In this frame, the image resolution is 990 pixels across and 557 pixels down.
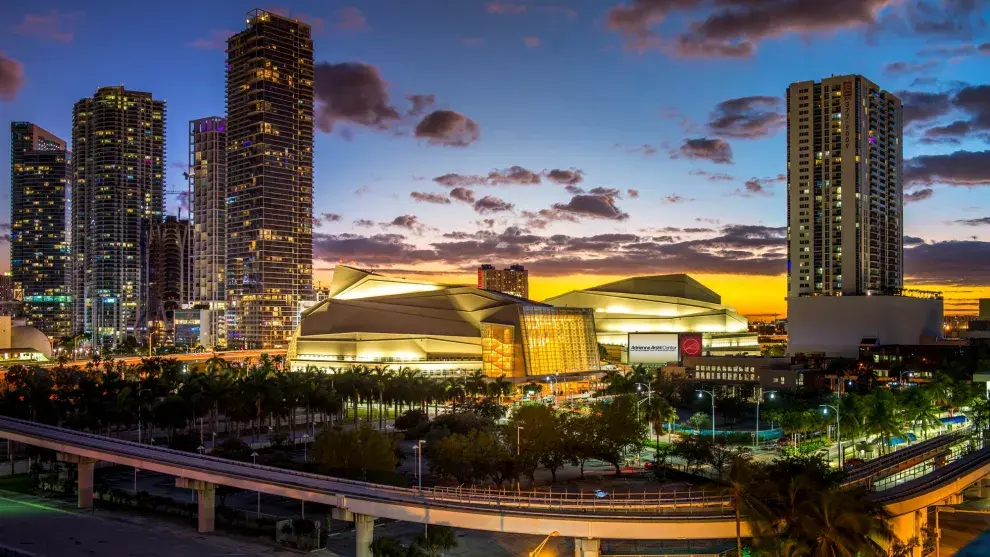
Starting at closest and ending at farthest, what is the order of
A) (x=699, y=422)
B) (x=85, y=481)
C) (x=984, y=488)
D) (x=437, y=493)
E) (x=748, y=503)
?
(x=748, y=503) < (x=437, y=493) < (x=85, y=481) < (x=984, y=488) < (x=699, y=422)

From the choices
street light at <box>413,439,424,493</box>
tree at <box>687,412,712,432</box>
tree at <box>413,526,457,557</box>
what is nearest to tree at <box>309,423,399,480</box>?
street light at <box>413,439,424,493</box>

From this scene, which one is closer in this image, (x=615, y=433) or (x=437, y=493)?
(x=437, y=493)

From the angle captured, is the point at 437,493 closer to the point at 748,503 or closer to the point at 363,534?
the point at 363,534

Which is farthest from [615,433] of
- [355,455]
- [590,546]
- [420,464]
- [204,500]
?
[204,500]

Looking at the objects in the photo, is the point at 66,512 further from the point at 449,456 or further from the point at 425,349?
the point at 425,349

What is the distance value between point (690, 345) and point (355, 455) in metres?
132

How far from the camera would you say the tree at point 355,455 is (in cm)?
7662

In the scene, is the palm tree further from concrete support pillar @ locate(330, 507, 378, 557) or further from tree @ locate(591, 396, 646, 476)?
tree @ locate(591, 396, 646, 476)

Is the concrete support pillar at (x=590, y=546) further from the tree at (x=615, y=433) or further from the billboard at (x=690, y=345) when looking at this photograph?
the billboard at (x=690, y=345)

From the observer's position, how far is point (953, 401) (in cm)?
13275

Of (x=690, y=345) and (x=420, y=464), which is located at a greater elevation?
(x=690, y=345)

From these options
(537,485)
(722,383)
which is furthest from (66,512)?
(722,383)

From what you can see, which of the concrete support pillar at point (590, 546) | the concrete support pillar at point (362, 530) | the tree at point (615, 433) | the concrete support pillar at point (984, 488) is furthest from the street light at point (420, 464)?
the concrete support pillar at point (984, 488)

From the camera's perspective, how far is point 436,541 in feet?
202
